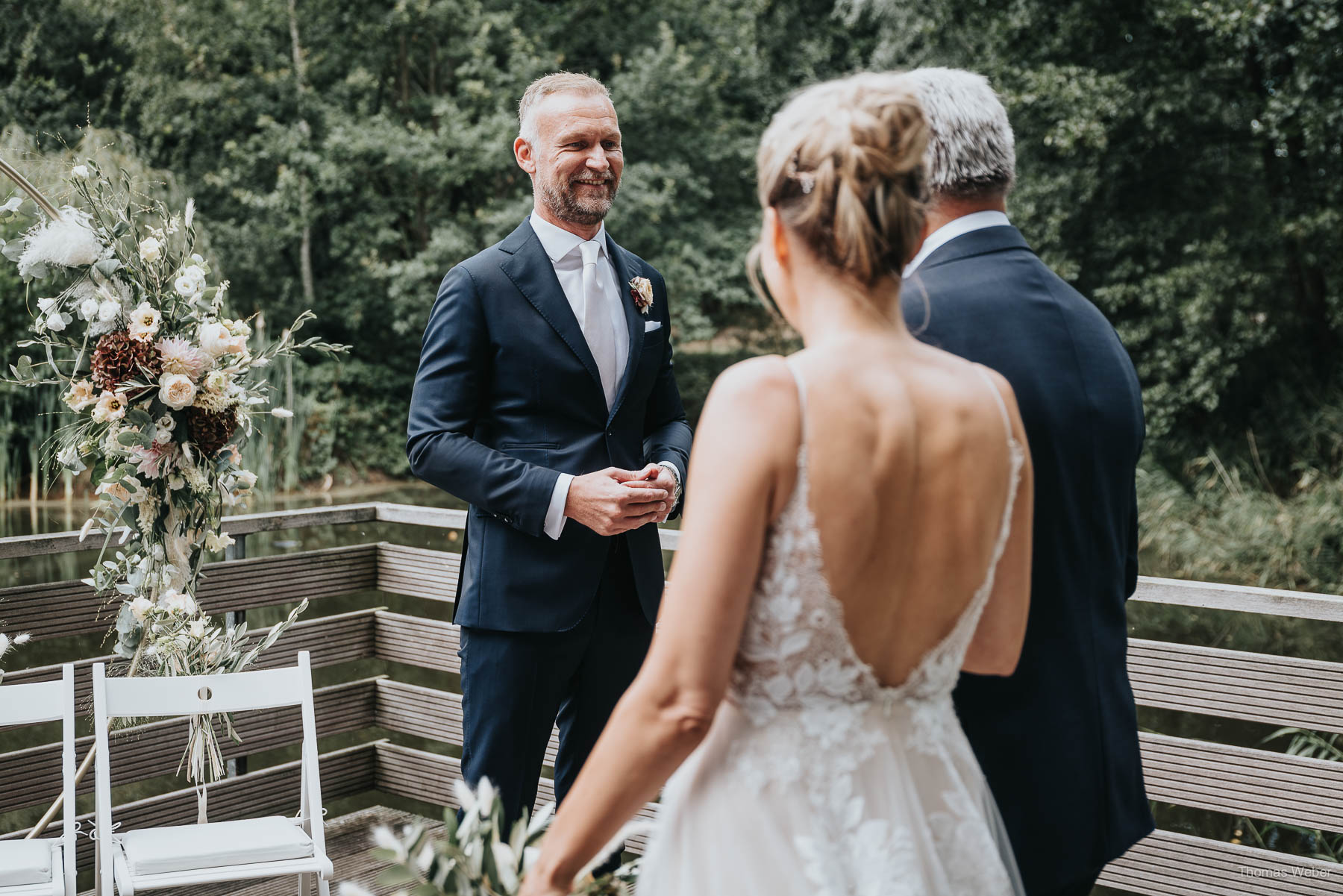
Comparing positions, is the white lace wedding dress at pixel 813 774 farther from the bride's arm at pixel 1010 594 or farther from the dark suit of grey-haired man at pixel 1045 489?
the dark suit of grey-haired man at pixel 1045 489

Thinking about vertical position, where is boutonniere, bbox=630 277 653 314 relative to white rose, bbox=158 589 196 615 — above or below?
above

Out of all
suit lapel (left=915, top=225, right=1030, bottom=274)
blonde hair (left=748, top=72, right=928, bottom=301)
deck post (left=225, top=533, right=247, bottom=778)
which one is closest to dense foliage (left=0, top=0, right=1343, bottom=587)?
deck post (left=225, top=533, right=247, bottom=778)

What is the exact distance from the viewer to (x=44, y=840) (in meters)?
2.51

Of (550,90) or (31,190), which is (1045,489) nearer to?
(550,90)

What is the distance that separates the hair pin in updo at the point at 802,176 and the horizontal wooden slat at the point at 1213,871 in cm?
214

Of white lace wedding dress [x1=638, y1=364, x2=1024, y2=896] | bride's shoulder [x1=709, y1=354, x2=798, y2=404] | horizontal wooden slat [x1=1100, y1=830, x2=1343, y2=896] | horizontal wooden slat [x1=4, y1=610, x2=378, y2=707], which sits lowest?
horizontal wooden slat [x1=1100, y1=830, x2=1343, y2=896]

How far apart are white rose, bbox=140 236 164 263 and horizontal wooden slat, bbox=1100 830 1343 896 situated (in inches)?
106

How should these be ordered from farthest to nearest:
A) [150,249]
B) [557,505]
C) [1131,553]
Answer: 1. [150,249]
2. [557,505]
3. [1131,553]

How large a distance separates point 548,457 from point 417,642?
1724 mm

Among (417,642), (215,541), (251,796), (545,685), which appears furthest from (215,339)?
(251,796)

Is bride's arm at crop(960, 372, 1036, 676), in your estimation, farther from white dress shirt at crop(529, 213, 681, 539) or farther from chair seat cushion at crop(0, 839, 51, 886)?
chair seat cushion at crop(0, 839, 51, 886)

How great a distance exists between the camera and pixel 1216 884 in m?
2.68

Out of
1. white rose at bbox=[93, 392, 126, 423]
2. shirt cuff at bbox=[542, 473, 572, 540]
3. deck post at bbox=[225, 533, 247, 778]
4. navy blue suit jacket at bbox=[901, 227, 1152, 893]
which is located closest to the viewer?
navy blue suit jacket at bbox=[901, 227, 1152, 893]

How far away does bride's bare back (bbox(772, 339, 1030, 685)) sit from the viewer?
3.64ft
